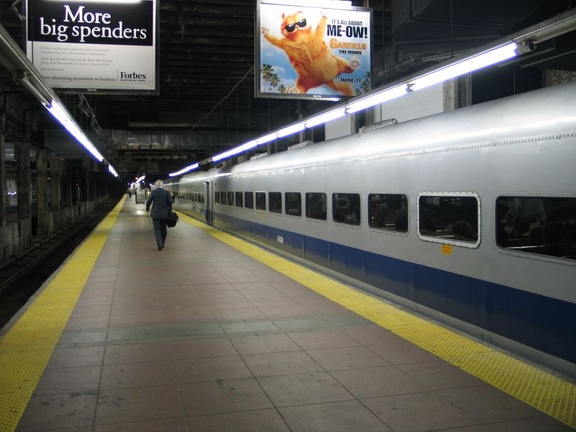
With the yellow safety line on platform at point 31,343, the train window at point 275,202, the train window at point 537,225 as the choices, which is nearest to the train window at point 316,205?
the train window at point 275,202

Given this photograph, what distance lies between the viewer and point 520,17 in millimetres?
6898

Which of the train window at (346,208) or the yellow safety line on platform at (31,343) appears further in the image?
the train window at (346,208)

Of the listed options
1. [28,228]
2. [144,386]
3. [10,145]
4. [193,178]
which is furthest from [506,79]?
[193,178]

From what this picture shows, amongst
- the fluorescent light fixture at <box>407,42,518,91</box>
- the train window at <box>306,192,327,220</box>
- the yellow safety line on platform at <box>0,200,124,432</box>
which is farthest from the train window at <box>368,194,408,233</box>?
the yellow safety line on platform at <box>0,200,124,432</box>

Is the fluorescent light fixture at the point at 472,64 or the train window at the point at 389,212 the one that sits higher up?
the fluorescent light fixture at the point at 472,64

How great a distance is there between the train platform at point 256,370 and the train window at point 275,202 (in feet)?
16.9

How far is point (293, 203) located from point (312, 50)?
14.5 ft

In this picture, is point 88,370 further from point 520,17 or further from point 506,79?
point 506,79

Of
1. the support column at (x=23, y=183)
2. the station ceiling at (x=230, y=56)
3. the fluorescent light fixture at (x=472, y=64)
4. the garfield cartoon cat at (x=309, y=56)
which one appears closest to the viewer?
the fluorescent light fixture at (x=472, y=64)

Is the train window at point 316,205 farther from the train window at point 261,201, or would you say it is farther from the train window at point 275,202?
the train window at point 261,201

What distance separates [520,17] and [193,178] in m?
25.0

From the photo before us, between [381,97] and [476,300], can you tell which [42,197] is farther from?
[476,300]

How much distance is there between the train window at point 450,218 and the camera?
5.22 m

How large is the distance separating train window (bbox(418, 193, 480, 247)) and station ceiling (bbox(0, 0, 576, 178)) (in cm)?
160
